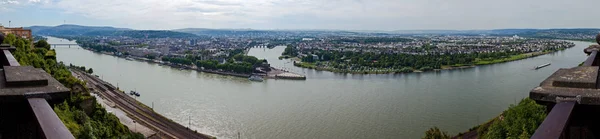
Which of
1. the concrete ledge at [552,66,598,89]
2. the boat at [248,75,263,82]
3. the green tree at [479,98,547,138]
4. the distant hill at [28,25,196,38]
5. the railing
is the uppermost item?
the distant hill at [28,25,196,38]

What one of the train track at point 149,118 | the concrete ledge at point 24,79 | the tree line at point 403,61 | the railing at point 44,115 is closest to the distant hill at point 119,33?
the tree line at point 403,61

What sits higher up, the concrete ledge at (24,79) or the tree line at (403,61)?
the concrete ledge at (24,79)

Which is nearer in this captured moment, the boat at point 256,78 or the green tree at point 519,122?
the green tree at point 519,122

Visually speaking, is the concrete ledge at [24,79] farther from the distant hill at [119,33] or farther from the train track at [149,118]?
the distant hill at [119,33]

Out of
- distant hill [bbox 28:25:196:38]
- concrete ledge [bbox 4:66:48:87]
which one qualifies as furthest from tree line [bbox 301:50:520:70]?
distant hill [bbox 28:25:196:38]

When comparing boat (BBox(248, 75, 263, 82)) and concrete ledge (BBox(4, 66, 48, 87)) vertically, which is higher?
concrete ledge (BBox(4, 66, 48, 87))

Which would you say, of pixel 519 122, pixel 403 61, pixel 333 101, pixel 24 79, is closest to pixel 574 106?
pixel 24 79

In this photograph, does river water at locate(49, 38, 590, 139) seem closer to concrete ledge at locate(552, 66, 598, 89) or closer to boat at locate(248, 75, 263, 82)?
boat at locate(248, 75, 263, 82)

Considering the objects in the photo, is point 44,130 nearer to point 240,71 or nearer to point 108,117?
point 108,117

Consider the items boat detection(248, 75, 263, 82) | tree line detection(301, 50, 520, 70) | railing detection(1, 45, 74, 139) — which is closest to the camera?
railing detection(1, 45, 74, 139)
